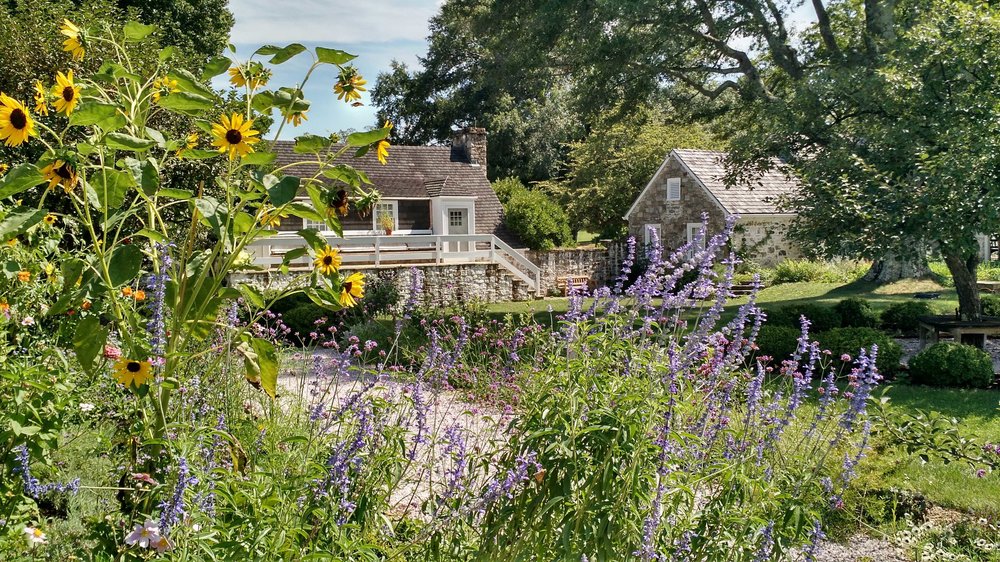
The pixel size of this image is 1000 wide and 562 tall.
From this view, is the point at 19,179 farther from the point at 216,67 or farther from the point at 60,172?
the point at 216,67

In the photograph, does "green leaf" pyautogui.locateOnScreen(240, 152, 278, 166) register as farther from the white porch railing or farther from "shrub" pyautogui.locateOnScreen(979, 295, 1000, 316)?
the white porch railing

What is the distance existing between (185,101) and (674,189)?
83.1 ft

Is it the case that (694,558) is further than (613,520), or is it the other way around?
(694,558)

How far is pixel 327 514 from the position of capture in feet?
8.47

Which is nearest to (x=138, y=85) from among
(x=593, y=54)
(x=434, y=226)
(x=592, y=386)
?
(x=592, y=386)

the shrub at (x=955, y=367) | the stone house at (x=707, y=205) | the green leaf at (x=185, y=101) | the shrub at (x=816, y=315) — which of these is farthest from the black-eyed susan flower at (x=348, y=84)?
the stone house at (x=707, y=205)

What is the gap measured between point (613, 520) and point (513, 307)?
1728cm

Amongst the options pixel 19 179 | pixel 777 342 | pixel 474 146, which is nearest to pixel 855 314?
pixel 777 342

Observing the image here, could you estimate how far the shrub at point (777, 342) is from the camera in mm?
10641

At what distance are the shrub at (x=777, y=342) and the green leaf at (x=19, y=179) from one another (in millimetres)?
9602

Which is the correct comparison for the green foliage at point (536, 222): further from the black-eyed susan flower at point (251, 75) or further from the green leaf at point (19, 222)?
the green leaf at point (19, 222)

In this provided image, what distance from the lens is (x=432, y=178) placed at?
27.6m

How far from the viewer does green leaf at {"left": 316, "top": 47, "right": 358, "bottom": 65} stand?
8.92 feet

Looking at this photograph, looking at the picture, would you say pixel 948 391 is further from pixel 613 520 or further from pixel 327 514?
pixel 327 514
